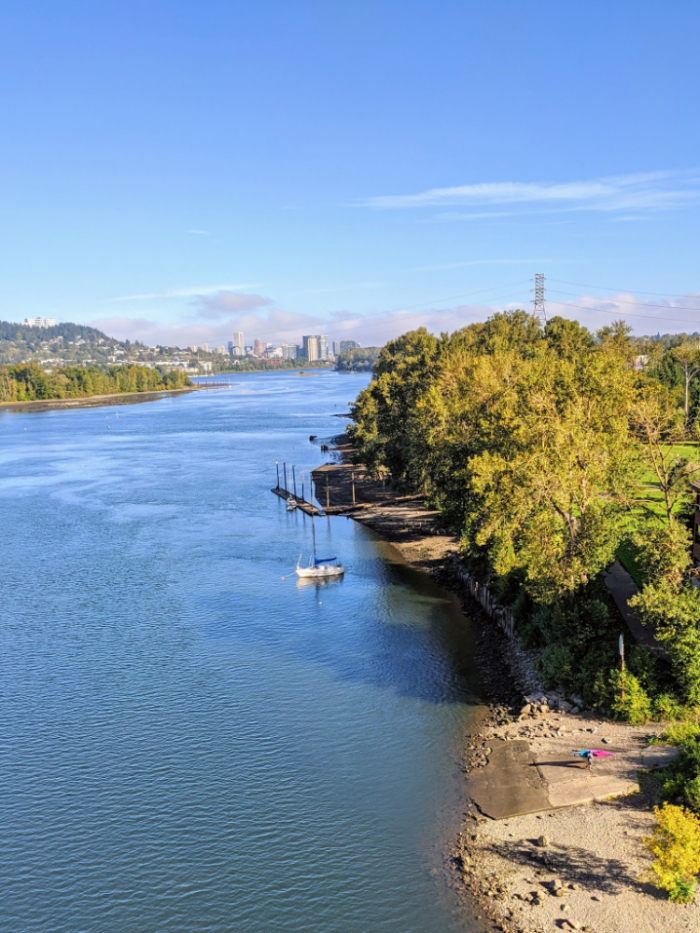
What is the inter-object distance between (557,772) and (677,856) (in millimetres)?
6429

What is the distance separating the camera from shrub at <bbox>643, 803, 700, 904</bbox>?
66.5 feet

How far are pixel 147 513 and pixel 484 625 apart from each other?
4571 centimetres

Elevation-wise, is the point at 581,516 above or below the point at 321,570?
above

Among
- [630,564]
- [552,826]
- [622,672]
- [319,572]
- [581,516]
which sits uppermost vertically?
[581,516]

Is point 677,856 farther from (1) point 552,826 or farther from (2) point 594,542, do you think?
(2) point 594,542

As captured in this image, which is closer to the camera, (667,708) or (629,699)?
(667,708)

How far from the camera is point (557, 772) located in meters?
26.7

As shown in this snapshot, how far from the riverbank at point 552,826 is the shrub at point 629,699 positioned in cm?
50

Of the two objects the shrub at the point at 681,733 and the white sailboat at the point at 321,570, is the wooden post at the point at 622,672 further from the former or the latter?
the white sailboat at the point at 321,570

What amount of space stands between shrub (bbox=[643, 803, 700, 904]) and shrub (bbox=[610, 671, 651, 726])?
756 cm

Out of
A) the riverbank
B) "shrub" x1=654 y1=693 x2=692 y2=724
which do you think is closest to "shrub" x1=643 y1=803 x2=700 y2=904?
the riverbank

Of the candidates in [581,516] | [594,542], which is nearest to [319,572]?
[581,516]

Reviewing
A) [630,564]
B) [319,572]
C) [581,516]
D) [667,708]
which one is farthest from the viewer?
[319,572]

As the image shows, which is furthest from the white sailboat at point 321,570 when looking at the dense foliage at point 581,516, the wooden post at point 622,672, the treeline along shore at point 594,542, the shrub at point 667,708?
the shrub at point 667,708
